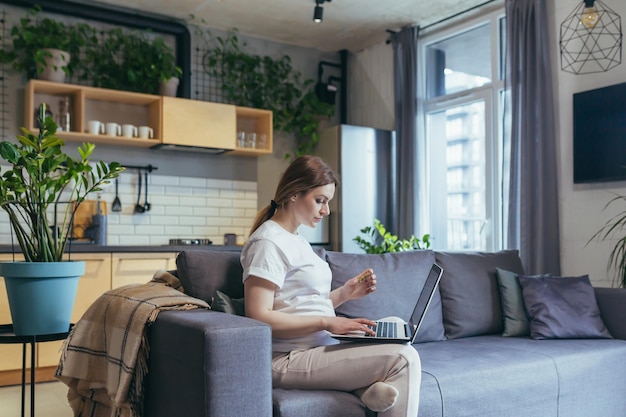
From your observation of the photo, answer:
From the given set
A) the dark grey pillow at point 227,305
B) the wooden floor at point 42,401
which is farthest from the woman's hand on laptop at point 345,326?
the wooden floor at point 42,401

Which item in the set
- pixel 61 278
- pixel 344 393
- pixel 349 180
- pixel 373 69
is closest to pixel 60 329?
pixel 61 278

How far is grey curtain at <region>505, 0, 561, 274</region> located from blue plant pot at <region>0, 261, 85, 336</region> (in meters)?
3.14

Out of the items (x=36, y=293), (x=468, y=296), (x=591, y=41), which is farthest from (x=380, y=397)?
(x=591, y=41)

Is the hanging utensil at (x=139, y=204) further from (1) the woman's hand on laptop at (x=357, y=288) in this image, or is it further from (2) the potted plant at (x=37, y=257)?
(1) the woman's hand on laptop at (x=357, y=288)

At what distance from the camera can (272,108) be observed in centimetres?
606

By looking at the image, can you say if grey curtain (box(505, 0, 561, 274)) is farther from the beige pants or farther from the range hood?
the beige pants

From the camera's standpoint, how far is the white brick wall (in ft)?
17.5

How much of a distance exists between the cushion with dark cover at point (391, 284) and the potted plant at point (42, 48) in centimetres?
290

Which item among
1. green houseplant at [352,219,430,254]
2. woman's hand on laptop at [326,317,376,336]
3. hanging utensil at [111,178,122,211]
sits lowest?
woman's hand on laptop at [326,317,376,336]

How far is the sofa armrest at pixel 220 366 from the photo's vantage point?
1937 millimetres

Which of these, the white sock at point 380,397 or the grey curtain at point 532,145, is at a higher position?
the grey curtain at point 532,145

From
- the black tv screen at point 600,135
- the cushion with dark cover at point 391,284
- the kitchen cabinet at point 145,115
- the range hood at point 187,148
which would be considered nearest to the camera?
the cushion with dark cover at point 391,284

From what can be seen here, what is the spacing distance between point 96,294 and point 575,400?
10.0 ft

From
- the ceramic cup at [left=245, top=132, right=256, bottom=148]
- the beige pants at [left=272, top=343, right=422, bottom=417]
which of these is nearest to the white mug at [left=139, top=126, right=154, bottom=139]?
the ceramic cup at [left=245, top=132, right=256, bottom=148]
